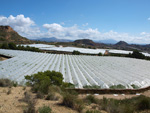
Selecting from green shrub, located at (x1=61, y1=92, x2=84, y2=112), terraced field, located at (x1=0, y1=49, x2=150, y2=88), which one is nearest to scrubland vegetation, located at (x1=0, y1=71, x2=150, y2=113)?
green shrub, located at (x1=61, y1=92, x2=84, y2=112)

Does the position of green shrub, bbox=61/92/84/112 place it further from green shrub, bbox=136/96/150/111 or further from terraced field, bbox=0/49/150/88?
terraced field, bbox=0/49/150/88

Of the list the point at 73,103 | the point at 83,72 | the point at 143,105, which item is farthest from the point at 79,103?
the point at 83,72

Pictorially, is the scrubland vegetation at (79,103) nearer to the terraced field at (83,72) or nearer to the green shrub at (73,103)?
the green shrub at (73,103)

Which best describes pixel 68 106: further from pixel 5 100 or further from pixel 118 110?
pixel 5 100

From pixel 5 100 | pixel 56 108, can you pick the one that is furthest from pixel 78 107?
pixel 5 100

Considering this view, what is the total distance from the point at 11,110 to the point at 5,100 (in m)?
1.17

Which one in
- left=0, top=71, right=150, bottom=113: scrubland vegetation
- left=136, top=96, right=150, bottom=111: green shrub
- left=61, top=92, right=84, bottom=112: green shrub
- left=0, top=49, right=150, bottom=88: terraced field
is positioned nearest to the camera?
left=0, top=71, right=150, bottom=113: scrubland vegetation

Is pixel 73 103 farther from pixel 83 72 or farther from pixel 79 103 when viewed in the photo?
pixel 83 72

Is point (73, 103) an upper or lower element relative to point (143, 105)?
upper

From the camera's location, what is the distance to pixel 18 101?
18.8 ft

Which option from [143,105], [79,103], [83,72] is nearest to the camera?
[79,103]

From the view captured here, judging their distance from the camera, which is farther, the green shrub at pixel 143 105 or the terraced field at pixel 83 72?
the terraced field at pixel 83 72

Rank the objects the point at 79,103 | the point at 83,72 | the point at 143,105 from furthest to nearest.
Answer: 1. the point at 83,72
2. the point at 143,105
3. the point at 79,103

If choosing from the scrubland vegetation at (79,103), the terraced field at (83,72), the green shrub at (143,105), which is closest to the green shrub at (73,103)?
the scrubland vegetation at (79,103)
